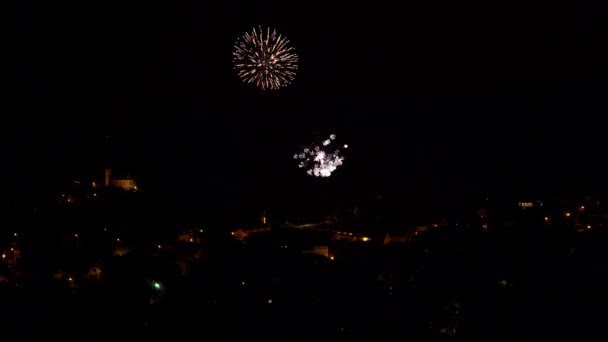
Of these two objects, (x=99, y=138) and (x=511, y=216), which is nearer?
(x=511, y=216)

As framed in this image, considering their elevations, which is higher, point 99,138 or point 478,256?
point 99,138

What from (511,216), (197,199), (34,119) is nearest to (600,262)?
(511,216)

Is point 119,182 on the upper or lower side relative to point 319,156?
lower

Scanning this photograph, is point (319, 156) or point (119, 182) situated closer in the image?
point (119, 182)

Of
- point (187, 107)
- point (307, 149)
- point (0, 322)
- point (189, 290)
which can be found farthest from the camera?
point (307, 149)

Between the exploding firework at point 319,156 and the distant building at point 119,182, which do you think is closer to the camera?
the distant building at point 119,182

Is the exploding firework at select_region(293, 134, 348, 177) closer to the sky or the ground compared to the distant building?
closer to the sky

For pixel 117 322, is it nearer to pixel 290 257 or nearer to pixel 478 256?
pixel 290 257

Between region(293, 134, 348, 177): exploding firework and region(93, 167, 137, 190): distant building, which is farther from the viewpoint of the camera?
region(293, 134, 348, 177): exploding firework
